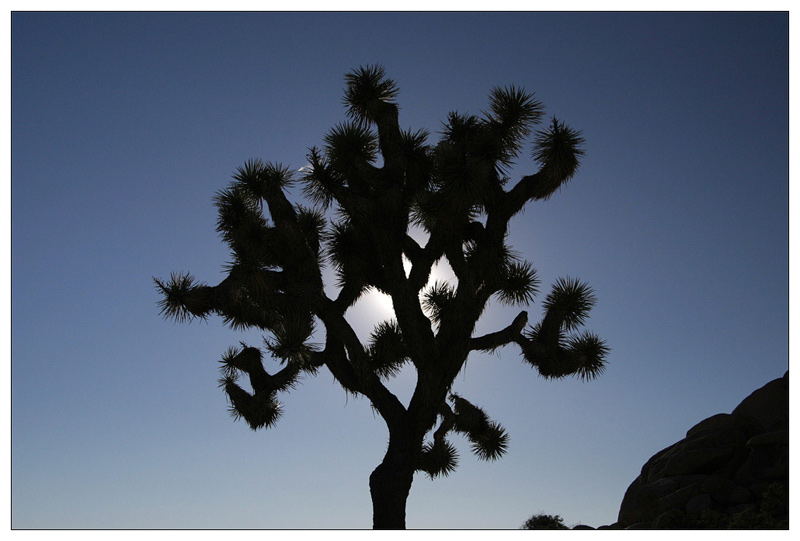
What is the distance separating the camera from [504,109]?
10172 millimetres

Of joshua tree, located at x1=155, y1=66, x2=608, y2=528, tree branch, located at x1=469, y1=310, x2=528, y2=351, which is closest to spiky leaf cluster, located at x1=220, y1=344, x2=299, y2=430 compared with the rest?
joshua tree, located at x1=155, y1=66, x2=608, y2=528

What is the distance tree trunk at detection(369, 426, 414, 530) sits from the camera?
8.52m

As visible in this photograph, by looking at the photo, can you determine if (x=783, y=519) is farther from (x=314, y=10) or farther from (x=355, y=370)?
(x=314, y=10)

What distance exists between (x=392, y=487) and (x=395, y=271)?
3.13 meters

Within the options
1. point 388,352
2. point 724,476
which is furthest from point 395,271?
point 724,476

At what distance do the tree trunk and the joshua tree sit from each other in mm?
18

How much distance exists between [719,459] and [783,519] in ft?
8.62

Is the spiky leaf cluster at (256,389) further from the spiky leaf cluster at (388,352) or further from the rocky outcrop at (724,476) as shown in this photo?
the rocky outcrop at (724,476)

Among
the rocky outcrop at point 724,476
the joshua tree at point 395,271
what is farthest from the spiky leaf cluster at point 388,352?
the rocky outcrop at point 724,476

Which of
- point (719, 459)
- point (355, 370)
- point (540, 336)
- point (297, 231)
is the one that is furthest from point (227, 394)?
point (719, 459)

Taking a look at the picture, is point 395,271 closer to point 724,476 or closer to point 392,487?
point 392,487

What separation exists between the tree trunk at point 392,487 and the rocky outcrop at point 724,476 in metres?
4.48

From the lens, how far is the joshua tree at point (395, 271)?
8.80m
